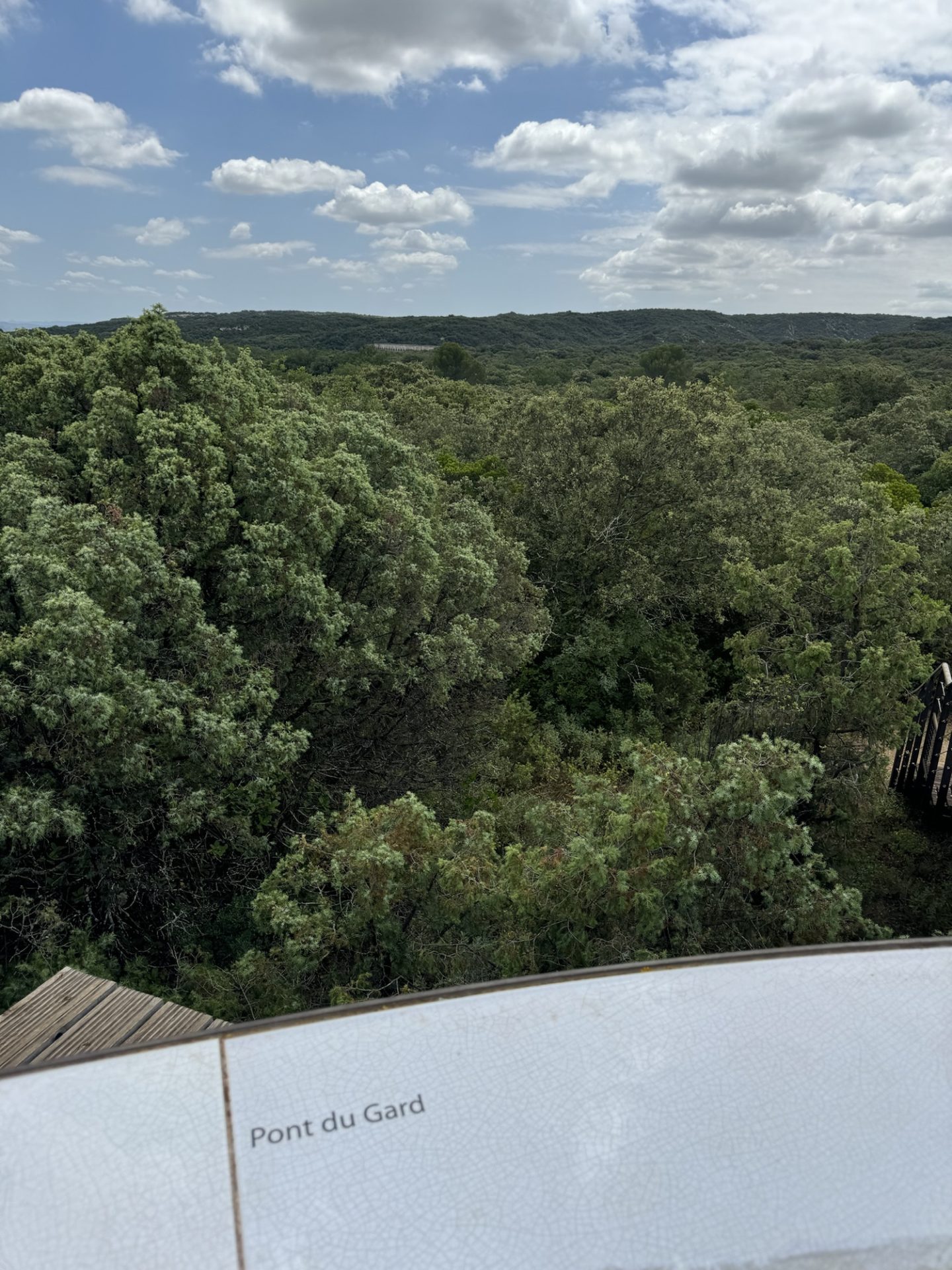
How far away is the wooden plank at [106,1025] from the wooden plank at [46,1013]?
72mm

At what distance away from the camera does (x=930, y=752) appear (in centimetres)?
1553

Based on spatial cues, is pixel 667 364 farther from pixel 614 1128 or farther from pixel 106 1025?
pixel 614 1128

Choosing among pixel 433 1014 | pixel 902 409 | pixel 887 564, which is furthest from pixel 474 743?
pixel 902 409

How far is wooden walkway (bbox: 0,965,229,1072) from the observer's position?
6102 mm

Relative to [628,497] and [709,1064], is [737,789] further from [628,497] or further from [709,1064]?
[628,497]

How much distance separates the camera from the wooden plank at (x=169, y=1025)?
20.6 feet

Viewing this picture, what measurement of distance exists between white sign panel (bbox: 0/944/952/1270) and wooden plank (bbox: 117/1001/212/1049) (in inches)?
40.6

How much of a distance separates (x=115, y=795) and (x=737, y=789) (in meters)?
8.38

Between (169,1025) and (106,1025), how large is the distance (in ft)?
1.71

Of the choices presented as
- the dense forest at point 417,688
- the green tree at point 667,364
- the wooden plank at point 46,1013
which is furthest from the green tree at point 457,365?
the wooden plank at point 46,1013

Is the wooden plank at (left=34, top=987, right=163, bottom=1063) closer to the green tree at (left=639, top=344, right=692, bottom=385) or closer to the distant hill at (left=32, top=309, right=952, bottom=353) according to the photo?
the green tree at (left=639, top=344, right=692, bottom=385)

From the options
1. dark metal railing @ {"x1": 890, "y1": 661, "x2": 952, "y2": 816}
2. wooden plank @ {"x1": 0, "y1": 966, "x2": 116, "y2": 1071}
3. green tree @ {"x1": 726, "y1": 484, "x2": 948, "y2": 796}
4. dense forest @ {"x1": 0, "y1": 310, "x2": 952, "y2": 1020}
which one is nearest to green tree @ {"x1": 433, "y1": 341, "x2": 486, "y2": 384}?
dense forest @ {"x1": 0, "y1": 310, "x2": 952, "y2": 1020}

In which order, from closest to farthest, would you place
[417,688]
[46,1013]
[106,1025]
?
[106,1025], [46,1013], [417,688]

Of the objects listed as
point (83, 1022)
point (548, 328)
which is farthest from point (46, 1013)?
point (548, 328)
